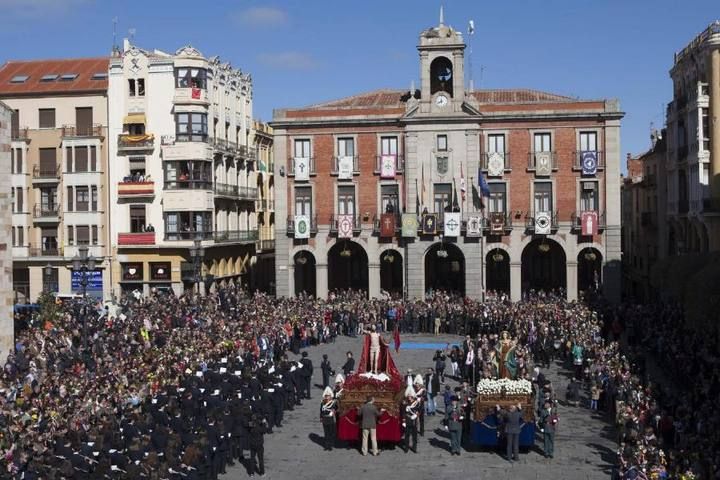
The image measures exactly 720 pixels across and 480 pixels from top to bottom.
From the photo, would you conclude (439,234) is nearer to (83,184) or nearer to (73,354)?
(83,184)

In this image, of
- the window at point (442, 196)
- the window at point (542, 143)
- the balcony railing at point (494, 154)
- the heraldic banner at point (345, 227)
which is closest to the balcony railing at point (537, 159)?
the window at point (542, 143)

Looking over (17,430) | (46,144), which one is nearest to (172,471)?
(17,430)

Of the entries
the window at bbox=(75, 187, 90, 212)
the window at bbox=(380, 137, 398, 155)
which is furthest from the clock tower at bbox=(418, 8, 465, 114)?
the window at bbox=(75, 187, 90, 212)

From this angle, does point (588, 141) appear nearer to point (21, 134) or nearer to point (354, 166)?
point (354, 166)

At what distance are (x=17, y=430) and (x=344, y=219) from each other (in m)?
35.4

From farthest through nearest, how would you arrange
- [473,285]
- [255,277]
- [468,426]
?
[255,277] → [473,285] → [468,426]

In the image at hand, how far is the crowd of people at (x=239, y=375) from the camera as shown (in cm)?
2000

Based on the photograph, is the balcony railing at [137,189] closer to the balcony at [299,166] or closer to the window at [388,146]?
the balcony at [299,166]

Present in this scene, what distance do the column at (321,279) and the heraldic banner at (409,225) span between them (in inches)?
207

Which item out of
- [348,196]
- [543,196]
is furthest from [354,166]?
[543,196]

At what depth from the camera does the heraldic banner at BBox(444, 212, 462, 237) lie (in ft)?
178

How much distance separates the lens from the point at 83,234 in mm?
56438

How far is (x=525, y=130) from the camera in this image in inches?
2176

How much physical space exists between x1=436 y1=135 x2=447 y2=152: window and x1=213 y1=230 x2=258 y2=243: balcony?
14002 mm
